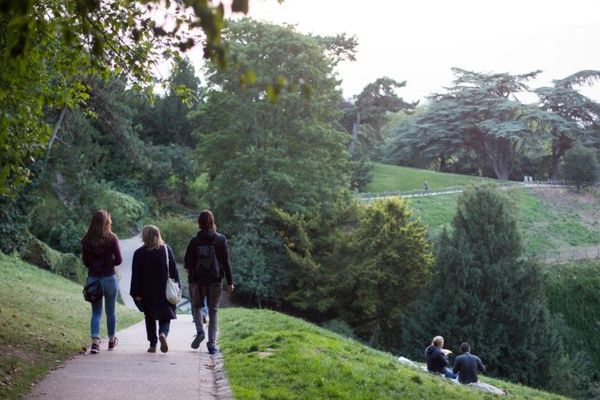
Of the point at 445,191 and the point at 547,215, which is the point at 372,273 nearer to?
the point at 445,191

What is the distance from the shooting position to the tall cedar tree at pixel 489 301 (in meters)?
25.4

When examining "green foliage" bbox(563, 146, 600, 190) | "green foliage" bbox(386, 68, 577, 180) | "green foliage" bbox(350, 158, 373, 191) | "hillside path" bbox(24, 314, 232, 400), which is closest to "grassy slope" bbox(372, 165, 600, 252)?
"green foliage" bbox(563, 146, 600, 190)

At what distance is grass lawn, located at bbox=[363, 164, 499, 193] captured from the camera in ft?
201

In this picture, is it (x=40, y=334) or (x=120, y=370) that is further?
(x=40, y=334)

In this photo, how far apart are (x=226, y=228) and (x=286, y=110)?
6659mm

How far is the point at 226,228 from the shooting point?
34250 millimetres

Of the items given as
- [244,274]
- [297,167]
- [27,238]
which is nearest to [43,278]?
[27,238]

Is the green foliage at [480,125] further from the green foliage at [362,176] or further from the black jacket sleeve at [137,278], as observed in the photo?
the black jacket sleeve at [137,278]

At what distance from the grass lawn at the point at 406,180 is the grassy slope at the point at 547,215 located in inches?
61.4

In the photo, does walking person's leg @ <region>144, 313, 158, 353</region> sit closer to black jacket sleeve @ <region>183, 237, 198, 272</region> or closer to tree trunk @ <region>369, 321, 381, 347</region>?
black jacket sleeve @ <region>183, 237, 198, 272</region>

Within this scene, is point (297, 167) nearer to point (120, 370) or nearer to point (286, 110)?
point (286, 110)

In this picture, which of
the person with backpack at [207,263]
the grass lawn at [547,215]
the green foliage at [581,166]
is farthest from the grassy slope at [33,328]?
the green foliage at [581,166]

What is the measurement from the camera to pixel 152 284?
9438 mm

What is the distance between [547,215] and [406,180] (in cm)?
1500
